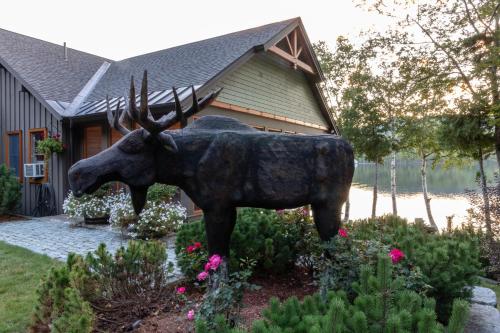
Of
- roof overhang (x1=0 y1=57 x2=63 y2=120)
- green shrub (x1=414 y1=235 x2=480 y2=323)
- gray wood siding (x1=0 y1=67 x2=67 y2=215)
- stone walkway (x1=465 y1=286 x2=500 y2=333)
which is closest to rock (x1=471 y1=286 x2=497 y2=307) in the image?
stone walkway (x1=465 y1=286 x2=500 y2=333)

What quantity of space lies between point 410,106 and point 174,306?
1096 centimetres

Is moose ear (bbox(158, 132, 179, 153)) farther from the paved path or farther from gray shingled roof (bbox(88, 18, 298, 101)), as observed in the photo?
gray shingled roof (bbox(88, 18, 298, 101))

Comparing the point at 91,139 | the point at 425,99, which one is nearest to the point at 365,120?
the point at 425,99

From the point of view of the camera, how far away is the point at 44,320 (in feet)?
10.3

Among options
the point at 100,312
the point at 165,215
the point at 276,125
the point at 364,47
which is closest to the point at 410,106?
the point at 364,47

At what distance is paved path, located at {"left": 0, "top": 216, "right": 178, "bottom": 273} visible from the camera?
7.02m

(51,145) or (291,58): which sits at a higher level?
(291,58)

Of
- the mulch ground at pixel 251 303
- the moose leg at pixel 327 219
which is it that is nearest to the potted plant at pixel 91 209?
the mulch ground at pixel 251 303

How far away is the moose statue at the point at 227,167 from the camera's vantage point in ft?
9.30

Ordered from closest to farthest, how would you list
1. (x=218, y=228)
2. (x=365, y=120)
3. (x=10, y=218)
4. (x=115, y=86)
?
(x=218, y=228) → (x=10, y=218) → (x=115, y=86) → (x=365, y=120)

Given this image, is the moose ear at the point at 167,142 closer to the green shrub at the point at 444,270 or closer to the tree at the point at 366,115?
the green shrub at the point at 444,270

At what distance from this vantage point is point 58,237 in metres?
8.29

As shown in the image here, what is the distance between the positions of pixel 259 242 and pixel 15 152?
40.7 ft

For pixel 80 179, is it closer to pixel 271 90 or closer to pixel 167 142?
pixel 167 142
